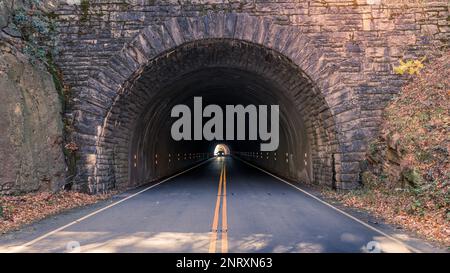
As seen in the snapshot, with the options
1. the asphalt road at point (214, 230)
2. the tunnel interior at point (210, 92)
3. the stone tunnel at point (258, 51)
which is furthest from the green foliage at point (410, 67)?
the asphalt road at point (214, 230)

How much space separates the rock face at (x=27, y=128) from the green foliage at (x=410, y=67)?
14.2 metres

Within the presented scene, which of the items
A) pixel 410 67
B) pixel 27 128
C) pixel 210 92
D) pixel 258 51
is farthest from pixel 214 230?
pixel 210 92

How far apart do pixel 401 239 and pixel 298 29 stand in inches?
406

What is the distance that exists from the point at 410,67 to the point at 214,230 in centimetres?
1190

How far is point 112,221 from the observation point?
9.30 m

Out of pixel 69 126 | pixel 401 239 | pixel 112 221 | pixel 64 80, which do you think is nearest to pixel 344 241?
pixel 401 239

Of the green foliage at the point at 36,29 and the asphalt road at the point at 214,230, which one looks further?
the green foliage at the point at 36,29

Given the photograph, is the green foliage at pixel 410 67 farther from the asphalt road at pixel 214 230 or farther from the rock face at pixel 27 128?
the rock face at pixel 27 128

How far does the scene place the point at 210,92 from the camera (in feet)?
79.8

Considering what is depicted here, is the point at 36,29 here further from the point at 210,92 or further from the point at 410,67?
the point at 410,67

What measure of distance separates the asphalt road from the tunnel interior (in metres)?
4.94

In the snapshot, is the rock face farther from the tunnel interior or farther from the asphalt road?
the asphalt road

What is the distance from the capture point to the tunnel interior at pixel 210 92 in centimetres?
1556

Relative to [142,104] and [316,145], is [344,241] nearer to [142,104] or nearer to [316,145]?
[316,145]
